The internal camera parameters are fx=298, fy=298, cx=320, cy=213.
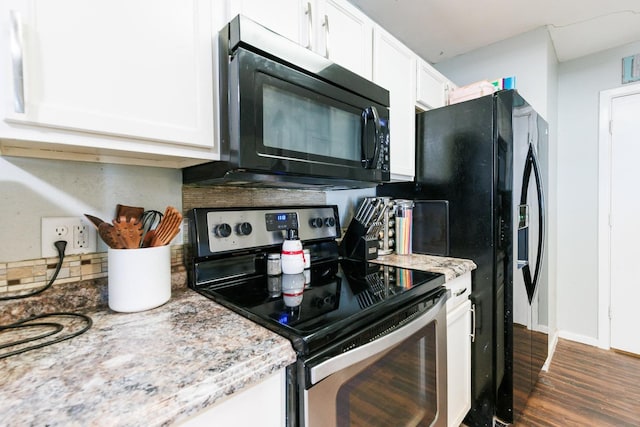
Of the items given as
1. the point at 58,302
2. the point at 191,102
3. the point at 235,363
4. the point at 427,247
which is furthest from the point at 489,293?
the point at 58,302

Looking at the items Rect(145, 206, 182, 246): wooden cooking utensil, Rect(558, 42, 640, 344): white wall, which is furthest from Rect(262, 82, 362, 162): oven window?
Rect(558, 42, 640, 344): white wall

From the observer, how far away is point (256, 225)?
121 centimetres

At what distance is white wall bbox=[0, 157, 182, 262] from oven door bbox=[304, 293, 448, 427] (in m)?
0.79

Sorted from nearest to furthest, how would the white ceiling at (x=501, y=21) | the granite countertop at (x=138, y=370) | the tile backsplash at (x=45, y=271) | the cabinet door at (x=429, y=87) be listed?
the granite countertop at (x=138, y=370)
the tile backsplash at (x=45, y=271)
the cabinet door at (x=429, y=87)
the white ceiling at (x=501, y=21)

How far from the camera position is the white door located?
2273 millimetres

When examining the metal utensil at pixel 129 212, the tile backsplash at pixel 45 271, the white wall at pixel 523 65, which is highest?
the white wall at pixel 523 65

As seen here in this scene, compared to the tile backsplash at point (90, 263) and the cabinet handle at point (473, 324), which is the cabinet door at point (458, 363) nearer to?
the cabinet handle at point (473, 324)

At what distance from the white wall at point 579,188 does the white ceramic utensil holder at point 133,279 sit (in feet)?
10.3

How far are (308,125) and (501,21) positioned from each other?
6.12 feet

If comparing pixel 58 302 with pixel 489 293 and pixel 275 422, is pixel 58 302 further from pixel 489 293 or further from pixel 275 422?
pixel 489 293

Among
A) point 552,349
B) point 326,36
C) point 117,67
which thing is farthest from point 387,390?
point 552,349

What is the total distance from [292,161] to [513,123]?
1.22m

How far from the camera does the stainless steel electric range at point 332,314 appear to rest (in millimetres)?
682

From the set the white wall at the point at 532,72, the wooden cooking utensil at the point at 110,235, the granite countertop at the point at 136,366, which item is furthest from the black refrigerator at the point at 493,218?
the wooden cooking utensil at the point at 110,235
